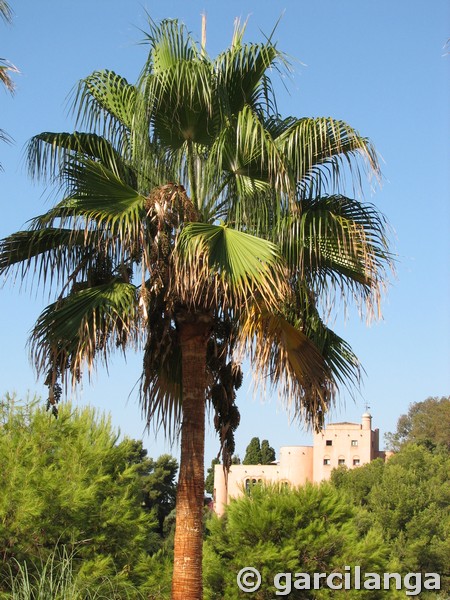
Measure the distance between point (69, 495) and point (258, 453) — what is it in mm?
67099

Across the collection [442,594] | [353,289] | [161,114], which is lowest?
[442,594]

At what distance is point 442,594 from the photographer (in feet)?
133

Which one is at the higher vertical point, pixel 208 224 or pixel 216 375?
pixel 208 224

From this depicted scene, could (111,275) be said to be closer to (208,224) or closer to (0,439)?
(208,224)

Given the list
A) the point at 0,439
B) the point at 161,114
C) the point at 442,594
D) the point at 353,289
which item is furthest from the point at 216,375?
the point at 442,594

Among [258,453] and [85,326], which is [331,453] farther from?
[85,326]

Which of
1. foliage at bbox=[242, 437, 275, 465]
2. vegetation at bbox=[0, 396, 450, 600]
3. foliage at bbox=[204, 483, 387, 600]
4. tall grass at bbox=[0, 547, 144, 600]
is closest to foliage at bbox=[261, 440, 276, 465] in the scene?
foliage at bbox=[242, 437, 275, 465]

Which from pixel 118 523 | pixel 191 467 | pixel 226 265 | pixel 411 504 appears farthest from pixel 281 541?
pixel 411 504

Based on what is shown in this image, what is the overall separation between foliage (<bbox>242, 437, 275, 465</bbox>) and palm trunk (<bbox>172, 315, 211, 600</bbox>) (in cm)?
7106

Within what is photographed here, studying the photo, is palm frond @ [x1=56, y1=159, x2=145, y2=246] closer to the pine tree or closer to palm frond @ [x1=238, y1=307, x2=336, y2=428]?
palm frond @ [x1=238, y1=307, x2=336, y2=428]

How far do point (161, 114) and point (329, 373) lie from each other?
3.09 metres

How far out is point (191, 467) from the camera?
29.2 ft

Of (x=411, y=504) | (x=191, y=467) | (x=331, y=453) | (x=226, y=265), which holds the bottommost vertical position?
(x=411, y=504)

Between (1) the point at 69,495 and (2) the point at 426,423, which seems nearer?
(1) the point at 69,495
